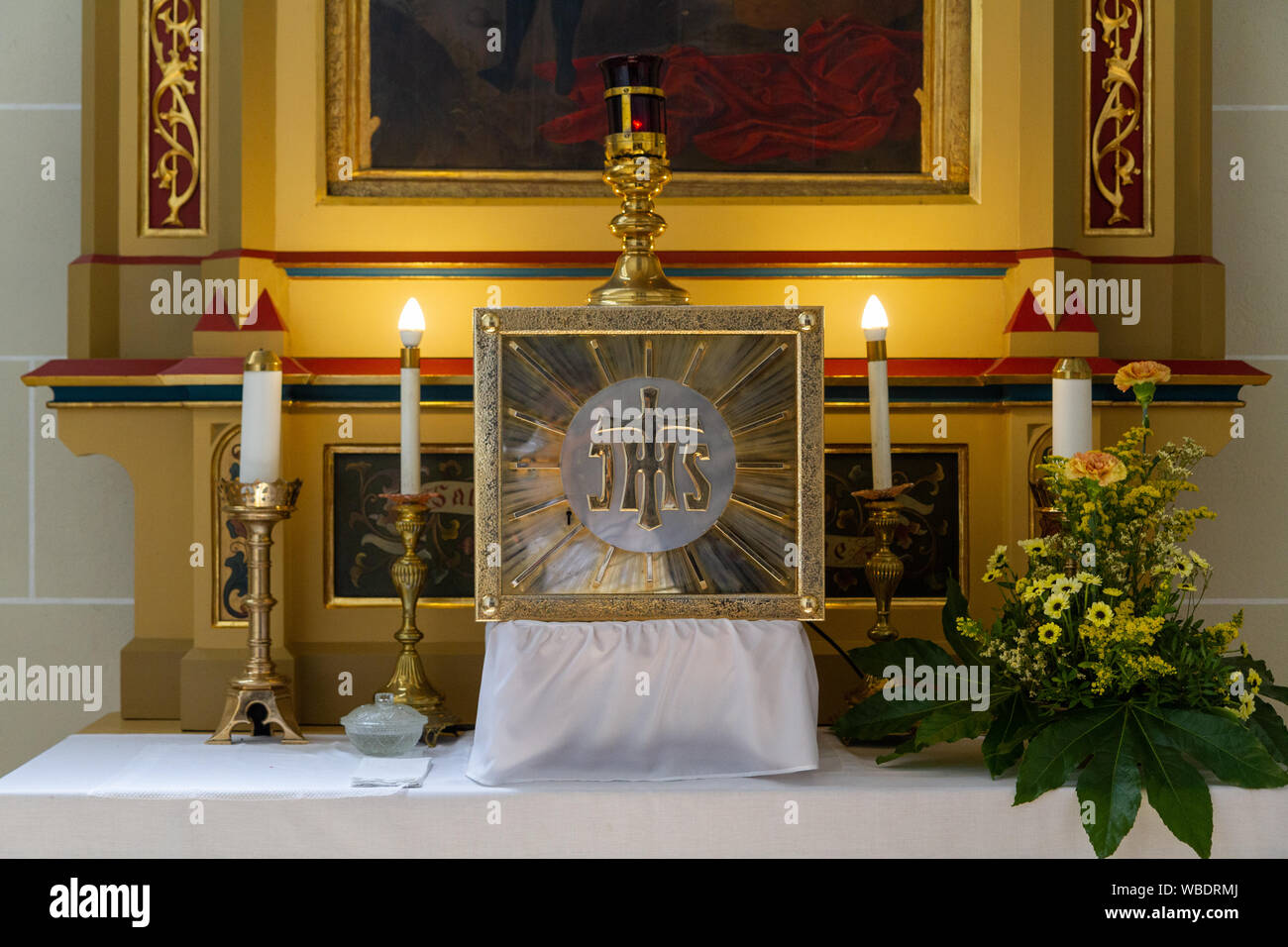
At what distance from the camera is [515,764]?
2232 millimetres

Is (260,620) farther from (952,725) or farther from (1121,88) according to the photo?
(1121,88)

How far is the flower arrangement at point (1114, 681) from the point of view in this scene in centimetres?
209

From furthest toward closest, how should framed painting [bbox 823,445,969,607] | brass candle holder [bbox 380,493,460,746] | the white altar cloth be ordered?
framed painting [bbox 823,445,969,607], brass candle holder [bbox 380,493,460,746], the white altar cloth

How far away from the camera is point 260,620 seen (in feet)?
8.63

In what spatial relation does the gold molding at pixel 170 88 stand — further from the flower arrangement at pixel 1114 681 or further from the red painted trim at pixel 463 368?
the flower arrangement at pixel 1114 681

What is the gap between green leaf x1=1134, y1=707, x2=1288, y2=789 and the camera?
6.86 feet

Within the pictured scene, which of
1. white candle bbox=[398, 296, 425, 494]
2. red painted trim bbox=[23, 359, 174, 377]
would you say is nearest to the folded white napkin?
white candle bbox=[398, 296, 425, 494]

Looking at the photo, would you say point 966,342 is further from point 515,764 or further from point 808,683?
point 515,764

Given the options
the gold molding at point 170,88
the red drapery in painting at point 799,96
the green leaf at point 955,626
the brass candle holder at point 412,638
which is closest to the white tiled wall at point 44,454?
the gold molding at point 170,88

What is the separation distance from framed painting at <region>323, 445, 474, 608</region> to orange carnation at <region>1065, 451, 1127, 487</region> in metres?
1.36

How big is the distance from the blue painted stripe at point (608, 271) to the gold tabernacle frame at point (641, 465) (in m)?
0.57

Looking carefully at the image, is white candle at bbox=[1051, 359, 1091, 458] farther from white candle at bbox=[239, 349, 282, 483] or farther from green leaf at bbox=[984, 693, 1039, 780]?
white candle at bbox=[239, 349, 282, 483]

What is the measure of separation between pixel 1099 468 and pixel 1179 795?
1.91 feet
